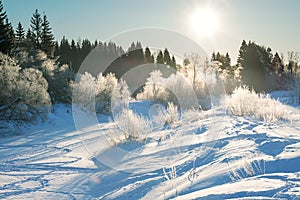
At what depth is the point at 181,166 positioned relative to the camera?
6.49 meters

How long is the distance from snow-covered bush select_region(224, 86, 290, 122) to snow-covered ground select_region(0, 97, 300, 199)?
1398mm

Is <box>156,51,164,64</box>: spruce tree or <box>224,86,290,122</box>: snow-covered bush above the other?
<box>156,51,164,64</box>: spruce tree

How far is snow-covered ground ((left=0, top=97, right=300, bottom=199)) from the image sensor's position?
422 cm

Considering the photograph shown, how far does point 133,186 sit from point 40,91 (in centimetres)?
1344

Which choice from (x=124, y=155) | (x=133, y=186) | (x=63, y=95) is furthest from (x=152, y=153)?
(x=63, y=95)

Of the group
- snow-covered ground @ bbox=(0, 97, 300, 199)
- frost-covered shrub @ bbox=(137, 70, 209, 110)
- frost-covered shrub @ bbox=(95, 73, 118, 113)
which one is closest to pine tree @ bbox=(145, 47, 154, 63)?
frost-covered shrub @ bbox=(137, 70, 209, 110)

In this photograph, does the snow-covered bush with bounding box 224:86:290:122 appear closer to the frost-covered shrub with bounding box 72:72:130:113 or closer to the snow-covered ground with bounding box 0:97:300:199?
the snow-covered ground with bounding box 0:97:300:199

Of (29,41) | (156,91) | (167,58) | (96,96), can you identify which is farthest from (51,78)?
(167,58)

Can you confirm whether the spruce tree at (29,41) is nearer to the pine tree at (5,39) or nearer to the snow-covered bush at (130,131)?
the pine tree at (5,39)

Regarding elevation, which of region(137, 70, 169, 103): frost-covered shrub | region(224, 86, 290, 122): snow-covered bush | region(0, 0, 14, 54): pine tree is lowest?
region(224, 86, 290, 122): snow-covered bush

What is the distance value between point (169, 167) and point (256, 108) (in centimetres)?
783

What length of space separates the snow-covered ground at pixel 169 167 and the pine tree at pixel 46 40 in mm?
30466

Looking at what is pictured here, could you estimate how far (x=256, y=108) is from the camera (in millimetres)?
13305

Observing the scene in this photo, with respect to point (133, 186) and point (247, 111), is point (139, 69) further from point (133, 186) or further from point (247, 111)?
point (133, 186)
